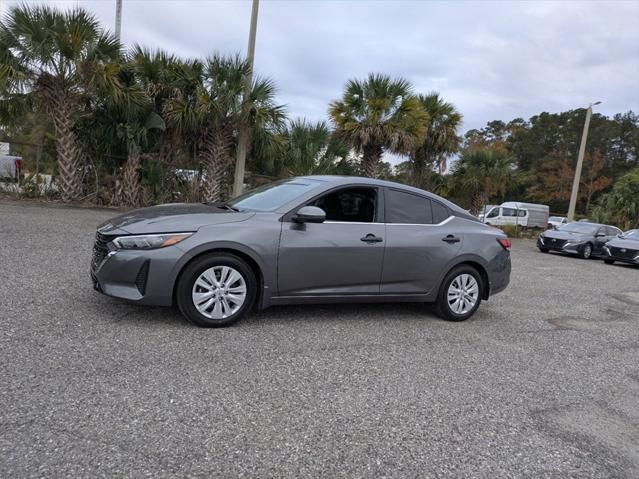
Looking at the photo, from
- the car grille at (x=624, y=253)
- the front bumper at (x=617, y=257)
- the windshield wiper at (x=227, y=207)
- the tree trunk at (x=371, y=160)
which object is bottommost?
the front bumper at (x=617, y=257)

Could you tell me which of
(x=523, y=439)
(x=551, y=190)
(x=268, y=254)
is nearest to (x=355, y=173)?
(x=268, y=254)

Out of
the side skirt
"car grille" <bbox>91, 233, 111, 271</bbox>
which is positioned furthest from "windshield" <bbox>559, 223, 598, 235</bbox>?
"car grille" <bbox>91, 233, 111, 271</bbox>

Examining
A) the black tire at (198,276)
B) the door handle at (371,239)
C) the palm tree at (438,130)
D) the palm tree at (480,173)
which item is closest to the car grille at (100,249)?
the black tire at (198,276)

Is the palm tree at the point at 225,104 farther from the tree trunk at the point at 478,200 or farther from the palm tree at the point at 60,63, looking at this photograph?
the tree trunk at the point at 478,200

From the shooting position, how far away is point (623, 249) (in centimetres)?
1602

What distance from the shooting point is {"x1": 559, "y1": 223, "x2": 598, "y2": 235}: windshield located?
59.6ft

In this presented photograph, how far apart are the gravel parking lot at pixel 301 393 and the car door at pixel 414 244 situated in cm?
49

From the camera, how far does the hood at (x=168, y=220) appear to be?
14.4 feet

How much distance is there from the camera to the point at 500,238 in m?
6.04

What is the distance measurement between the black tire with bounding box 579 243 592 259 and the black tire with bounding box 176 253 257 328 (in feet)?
53.9

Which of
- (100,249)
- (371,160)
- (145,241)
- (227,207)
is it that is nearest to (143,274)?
(145,241)

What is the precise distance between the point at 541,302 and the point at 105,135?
12.8 meters

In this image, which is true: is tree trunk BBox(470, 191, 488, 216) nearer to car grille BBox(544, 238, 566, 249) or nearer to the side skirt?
car grille BBox(544, 238, 566, 249)

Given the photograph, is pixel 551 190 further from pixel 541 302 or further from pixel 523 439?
pixel 523 439
